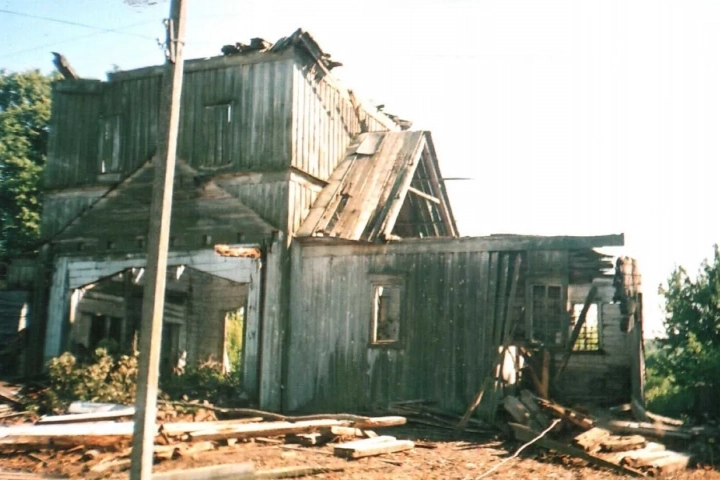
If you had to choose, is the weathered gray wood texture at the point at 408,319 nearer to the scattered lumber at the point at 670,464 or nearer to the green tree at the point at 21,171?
the scattered lumber at the point at 670,464

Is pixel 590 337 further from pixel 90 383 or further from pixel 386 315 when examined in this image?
pixel 90 383

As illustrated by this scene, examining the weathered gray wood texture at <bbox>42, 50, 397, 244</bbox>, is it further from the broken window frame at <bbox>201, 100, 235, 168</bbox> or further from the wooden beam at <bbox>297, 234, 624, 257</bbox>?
the wooden beam at <bbox>297, 234, 624, 257</bbox>

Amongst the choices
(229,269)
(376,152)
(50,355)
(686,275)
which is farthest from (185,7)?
(686,275)

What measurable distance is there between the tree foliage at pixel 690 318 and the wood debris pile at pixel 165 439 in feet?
28.2

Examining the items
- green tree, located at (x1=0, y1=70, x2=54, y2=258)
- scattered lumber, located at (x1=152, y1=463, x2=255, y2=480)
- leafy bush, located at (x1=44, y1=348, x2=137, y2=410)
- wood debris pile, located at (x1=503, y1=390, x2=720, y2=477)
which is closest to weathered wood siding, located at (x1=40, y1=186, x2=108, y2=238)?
leafy bush, located at (x1=44, y1=348, x2=137, y2=410)

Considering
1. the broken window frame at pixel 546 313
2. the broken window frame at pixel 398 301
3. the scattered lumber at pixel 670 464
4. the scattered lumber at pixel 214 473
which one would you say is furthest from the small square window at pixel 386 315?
the scattered lumber at pixel 214 473

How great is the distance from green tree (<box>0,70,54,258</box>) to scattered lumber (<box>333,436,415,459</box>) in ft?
67.9

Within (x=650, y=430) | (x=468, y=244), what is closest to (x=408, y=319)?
(x=468, y=244)

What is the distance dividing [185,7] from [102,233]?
39.4 ft

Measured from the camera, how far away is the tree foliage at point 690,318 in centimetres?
1652

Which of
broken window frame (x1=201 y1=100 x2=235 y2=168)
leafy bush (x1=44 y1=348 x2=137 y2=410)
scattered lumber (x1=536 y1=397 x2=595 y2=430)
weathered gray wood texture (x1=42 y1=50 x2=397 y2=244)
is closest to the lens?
scattered lumber (x1=536 y1=397 x2=595 y2=430)

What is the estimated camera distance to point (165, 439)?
10.5 metres

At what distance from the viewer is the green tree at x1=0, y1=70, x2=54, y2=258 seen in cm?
2706

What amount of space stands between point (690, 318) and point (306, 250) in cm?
1094
